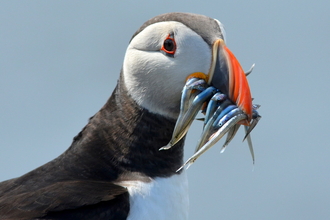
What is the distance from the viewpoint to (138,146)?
4.46 m

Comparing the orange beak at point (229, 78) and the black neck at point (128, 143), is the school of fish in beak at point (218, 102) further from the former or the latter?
the black neck at point (128, 143)

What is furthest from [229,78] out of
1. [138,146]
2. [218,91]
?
[138,146]

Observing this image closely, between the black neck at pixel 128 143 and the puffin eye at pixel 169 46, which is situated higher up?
the puffin eye at pixel 169 46

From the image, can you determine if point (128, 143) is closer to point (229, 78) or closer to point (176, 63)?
point (176, 63)

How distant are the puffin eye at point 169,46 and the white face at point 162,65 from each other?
18 mm

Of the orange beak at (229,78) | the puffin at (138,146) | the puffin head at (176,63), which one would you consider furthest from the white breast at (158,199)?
the orange beak at (229,78)

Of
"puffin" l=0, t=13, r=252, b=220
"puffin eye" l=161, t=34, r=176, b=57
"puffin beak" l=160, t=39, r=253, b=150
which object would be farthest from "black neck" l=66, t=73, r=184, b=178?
"puffin eye" l=161, t=34, r=176, b=57

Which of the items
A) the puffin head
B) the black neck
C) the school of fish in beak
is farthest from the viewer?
the black neck

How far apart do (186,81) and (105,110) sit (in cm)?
70

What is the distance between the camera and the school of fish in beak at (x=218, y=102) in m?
3.94

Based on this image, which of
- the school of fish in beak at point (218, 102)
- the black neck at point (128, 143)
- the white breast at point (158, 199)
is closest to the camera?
the school of fish in beak at point (218, 102)

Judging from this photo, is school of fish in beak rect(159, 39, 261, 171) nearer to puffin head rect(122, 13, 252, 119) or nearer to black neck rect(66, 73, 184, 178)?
puffin head rect(122, 13, 252, 119)

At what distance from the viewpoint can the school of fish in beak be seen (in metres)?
3.94

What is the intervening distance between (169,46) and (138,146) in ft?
2.24
